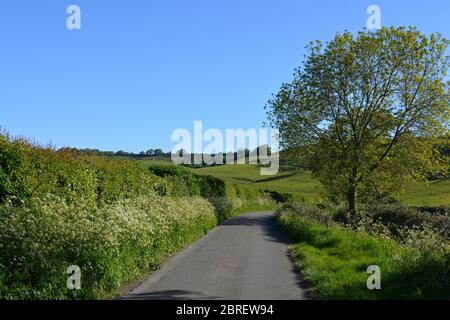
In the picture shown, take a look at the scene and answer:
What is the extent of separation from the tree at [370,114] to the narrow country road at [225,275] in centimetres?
1641

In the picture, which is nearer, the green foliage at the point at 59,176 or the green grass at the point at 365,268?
the green grass at the point at 365,268

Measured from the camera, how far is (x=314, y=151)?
3550 cm

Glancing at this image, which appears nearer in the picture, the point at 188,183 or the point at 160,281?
the point at 160,281

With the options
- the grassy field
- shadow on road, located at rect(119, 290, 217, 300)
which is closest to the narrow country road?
shadow on road, located at rect(119, 290, 217, 300)

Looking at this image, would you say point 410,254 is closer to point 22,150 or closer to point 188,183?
point 22,150

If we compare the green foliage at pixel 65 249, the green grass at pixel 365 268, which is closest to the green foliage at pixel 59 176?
the green foliage at pixel 65 249

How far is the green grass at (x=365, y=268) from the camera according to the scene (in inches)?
378

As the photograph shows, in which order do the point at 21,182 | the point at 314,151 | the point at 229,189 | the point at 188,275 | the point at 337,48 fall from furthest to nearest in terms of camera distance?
the point at 229,189
the point at 314,151
the point at 337,48
the point at 188,275
the point at 21,182

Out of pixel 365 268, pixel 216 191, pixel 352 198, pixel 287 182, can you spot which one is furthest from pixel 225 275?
pixel 287 182

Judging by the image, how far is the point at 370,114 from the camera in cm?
3309

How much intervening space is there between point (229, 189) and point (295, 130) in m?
17.2

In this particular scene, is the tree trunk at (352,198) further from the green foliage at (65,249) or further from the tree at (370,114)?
the green foliage at (65,249)

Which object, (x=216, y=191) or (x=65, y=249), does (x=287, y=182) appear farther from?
(x=65, y=249)
